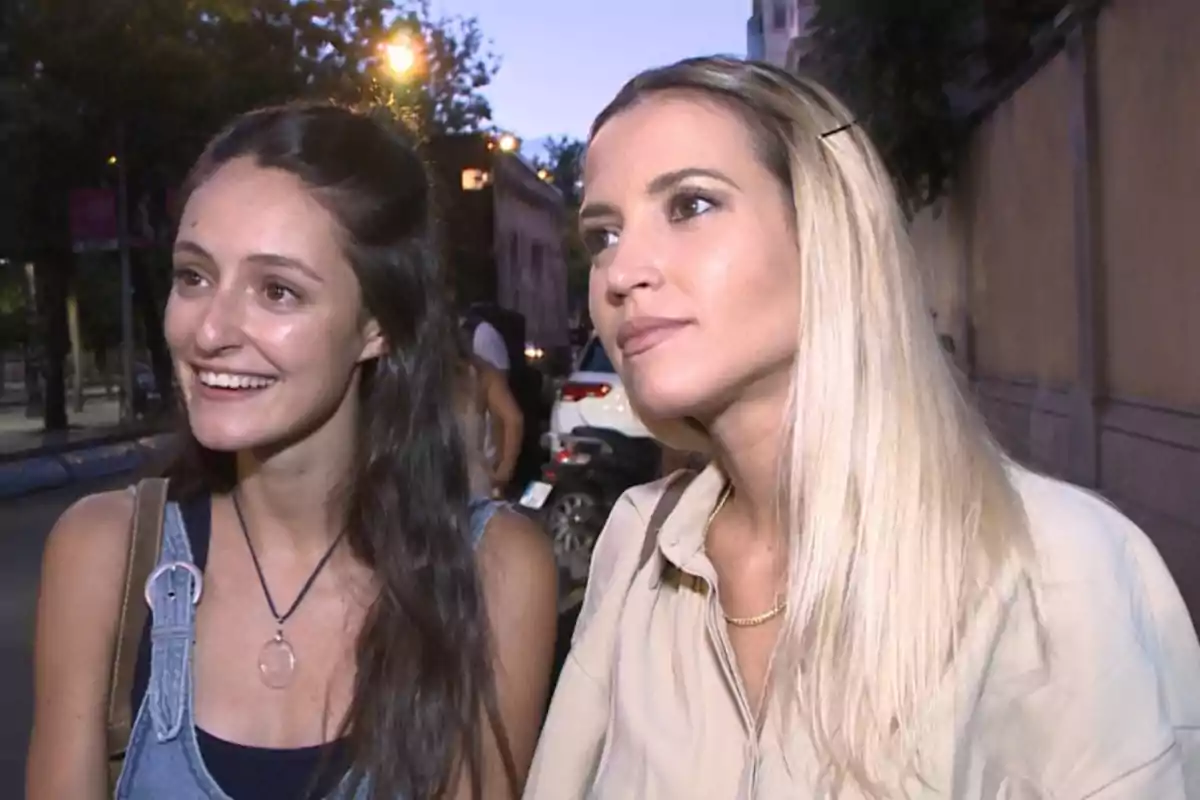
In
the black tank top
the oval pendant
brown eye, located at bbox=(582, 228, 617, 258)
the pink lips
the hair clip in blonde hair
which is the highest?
the hair clip in blonde hair

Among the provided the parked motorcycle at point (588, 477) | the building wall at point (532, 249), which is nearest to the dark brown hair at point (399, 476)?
the parked motorcycle at point (588, 477)

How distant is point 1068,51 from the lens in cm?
1005

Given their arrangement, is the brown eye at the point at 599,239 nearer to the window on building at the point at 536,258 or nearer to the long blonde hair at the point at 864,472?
the long blonde hair at the point at 864,472

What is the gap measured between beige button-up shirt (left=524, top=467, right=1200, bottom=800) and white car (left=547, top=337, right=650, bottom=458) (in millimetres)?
8694

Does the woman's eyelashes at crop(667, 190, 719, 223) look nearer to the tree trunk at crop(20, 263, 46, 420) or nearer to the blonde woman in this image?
the blonde woman

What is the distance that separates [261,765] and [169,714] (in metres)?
0.16

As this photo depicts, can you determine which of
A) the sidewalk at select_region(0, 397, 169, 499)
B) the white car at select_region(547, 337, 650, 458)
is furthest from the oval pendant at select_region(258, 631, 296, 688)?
the sidewalk at select_region(0, 397, 169, 499)

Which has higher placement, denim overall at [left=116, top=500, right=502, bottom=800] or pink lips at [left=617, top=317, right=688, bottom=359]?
pink lips at [left=617, top=317, right=688, bottom=359]

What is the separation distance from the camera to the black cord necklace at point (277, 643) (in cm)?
225

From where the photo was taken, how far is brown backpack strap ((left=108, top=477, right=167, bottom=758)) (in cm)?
212

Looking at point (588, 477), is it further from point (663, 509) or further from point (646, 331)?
point (646, 331)

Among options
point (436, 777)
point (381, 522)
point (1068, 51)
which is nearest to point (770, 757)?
point (436, 777)

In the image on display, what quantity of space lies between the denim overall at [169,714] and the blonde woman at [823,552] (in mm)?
529

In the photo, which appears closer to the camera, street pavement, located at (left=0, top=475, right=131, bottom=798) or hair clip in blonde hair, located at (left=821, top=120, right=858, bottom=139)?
hair clip in blonde hair, located at (left=821, top=120, right=858, bottom=139)
